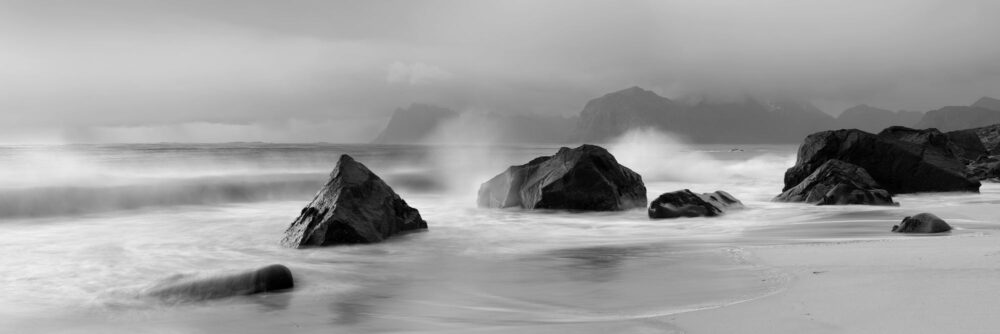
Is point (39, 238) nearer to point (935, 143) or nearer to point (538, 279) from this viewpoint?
point (538, 279)

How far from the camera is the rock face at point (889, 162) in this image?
1792 centimetres

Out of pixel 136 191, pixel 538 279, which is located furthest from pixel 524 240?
pixel 136 191

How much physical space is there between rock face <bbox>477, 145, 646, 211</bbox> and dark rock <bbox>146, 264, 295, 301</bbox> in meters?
8.85

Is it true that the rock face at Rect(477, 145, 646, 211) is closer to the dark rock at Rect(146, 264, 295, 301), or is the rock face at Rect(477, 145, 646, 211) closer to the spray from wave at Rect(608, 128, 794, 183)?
the dark rock at Rect(146, 264, 295, 301)

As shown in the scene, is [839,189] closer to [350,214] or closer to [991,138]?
[350,214]

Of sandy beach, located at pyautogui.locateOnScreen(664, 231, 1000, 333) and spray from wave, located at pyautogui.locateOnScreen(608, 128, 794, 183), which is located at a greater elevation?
spray from wave, located at pyautogui.locateOnScreen(608, 128, 794, 183)

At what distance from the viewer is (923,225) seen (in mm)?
8922

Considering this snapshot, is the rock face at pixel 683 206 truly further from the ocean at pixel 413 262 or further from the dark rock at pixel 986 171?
the dark rock at pixel 986 171

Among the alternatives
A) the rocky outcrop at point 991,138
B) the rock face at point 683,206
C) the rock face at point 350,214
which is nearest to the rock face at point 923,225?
the rock face at point 683,206

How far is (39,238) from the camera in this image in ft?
36.4

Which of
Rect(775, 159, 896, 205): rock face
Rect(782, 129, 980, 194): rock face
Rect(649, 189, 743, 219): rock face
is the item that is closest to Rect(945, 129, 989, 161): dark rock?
Rect(782, 129, 980, 194): rock face

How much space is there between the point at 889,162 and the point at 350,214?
15802 millimetres

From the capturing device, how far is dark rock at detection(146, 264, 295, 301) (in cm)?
584

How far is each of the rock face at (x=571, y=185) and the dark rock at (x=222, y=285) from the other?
8848mm
